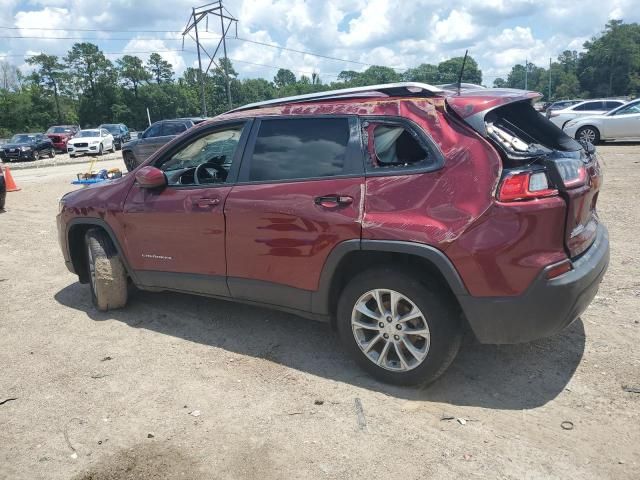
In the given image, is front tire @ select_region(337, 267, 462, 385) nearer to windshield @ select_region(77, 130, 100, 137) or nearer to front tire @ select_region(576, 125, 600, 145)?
front tire @ select_region(576, 125, 600, 145)

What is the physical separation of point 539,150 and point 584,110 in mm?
18974

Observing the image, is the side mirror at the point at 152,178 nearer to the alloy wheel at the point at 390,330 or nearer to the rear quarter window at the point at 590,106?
the alloy wheel at the point at 390,330

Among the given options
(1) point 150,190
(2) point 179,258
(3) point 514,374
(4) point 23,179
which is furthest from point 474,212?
Answer: (4) point 23,179

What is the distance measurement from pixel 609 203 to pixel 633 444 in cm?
620

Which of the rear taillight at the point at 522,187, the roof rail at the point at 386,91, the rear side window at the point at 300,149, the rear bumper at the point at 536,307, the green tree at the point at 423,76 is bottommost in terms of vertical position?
the rear bumper at the point at 536,307

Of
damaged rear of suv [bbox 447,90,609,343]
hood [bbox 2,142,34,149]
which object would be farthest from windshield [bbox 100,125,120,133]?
damaged rear of suv [bbox 447,90,609,343]

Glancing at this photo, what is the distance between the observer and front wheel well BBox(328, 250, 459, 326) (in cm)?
306

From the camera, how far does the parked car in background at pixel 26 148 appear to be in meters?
26.9

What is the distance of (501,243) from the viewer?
274 centimetres

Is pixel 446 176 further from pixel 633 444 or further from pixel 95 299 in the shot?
pixel 95 299

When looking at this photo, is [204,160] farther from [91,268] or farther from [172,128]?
[172,128]

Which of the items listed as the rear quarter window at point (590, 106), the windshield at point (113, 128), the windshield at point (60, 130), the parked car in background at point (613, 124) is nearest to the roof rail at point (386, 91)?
the parked car in background at point (613, 124)

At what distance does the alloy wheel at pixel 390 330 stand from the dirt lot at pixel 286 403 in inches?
8.4

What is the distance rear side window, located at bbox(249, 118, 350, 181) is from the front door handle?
16 centimetres
